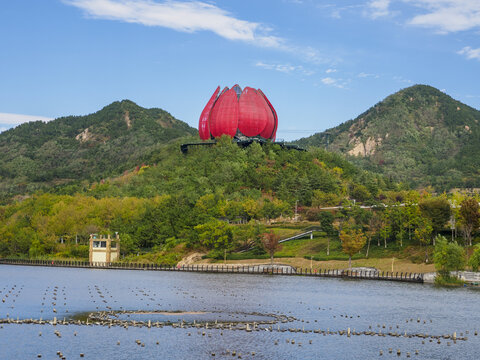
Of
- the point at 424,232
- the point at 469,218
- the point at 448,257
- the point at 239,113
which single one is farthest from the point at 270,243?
the point at 239,113

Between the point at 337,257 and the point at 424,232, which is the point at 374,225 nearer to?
the point at 337,257

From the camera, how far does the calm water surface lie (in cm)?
4350

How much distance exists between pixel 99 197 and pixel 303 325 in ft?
323

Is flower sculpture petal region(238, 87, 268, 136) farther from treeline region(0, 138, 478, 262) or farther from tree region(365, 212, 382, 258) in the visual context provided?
tree region(365, 212, 382, 258)

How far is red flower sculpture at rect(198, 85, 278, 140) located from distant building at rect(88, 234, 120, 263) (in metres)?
36.4

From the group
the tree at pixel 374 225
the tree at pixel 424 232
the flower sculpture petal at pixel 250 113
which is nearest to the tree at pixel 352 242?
the tree at pixel 374 225

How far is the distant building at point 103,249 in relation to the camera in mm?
113562

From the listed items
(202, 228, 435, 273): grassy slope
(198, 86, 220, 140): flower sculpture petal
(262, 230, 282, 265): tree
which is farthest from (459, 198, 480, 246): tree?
(198, 86, 220, 140): flower sculpture petal

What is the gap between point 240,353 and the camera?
4222 cm

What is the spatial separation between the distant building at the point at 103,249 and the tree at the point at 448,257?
52.9 meters

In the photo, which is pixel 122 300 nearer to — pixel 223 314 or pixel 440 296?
pixel 223 314

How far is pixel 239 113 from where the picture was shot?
138 metres

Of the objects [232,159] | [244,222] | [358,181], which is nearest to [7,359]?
[244,222]

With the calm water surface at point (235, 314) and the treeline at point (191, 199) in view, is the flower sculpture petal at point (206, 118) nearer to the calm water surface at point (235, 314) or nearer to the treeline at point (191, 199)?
the treeline at point (191, 199)
